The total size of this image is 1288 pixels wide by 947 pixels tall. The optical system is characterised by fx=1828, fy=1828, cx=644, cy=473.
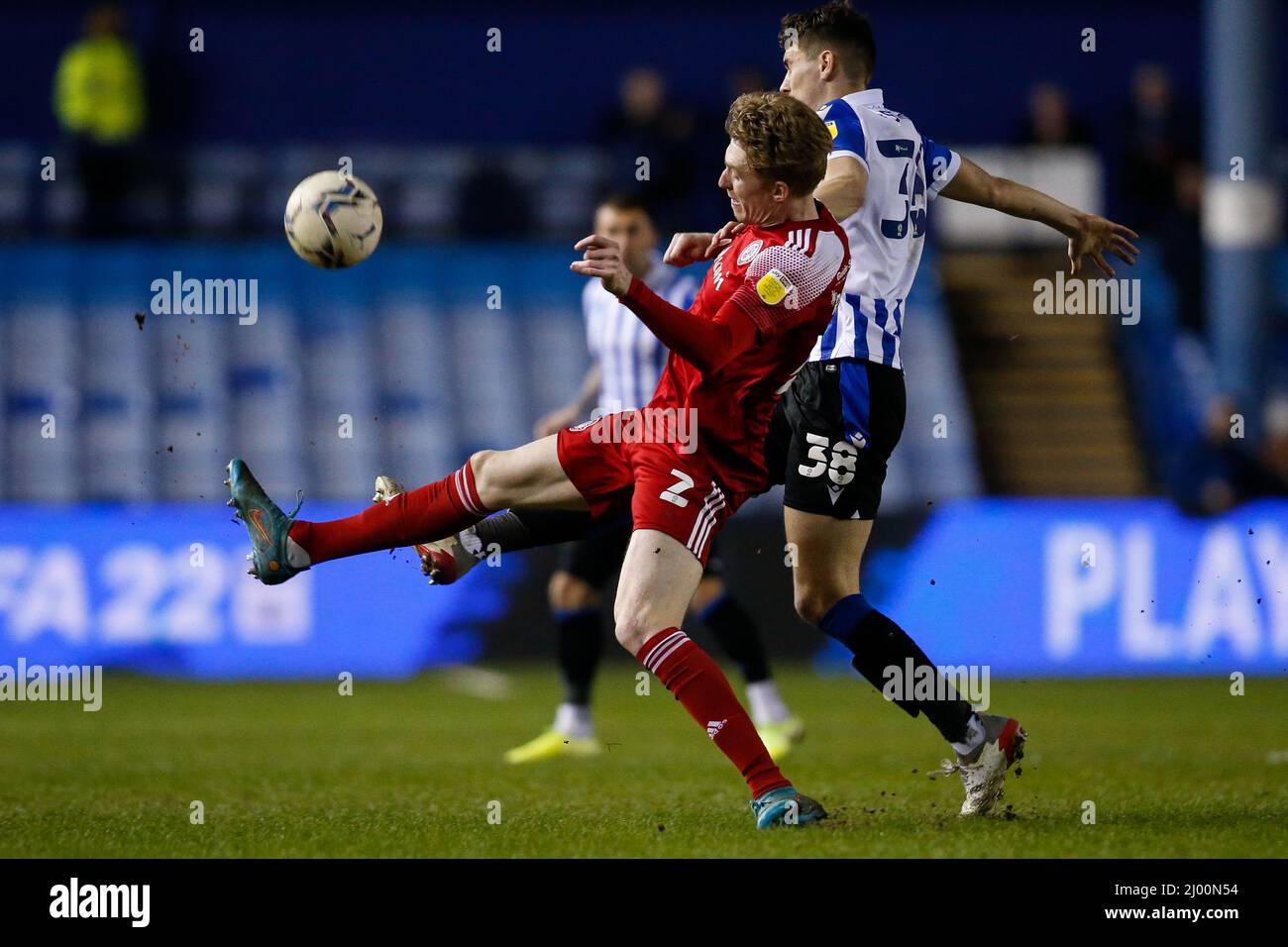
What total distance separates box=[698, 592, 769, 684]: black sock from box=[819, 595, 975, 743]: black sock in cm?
266

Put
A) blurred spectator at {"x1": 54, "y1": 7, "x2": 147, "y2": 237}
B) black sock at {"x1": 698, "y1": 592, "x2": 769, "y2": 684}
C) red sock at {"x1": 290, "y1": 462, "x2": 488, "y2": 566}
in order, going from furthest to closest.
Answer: blurred spectator at {"x1": 54, "y1": 7, "x2": 147, "y2": 237}
black sock at {"x1": 698, "y1": 592, "x2": 769, "y2": 684}
red sock at {"x1": 290, "y1": 462, "x2": 488, "y2": 566}

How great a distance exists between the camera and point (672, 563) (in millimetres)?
5254

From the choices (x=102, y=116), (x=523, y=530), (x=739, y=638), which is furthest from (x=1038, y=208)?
(x=102, y=116)

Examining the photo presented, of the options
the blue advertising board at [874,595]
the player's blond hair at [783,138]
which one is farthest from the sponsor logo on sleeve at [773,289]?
the blue advertising board at [874,595]

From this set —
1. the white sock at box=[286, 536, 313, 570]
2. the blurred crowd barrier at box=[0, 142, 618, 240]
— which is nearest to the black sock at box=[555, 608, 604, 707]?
the white sock at box=[286, 536, 313, 570]

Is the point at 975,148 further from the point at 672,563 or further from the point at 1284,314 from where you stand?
the point at 672,563

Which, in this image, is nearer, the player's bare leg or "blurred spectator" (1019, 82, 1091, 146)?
the player's bare leg

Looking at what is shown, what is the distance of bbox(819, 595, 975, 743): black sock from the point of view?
5.53m

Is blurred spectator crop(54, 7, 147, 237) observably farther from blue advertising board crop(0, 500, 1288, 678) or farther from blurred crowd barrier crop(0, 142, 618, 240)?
blue advertising board crop(0, 500, 1288, 678)

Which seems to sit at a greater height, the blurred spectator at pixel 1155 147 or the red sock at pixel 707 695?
the blurred spectator at pixel 1155 147

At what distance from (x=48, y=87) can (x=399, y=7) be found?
3.46 metres

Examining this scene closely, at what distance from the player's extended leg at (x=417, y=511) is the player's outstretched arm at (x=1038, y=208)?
1.62 meters

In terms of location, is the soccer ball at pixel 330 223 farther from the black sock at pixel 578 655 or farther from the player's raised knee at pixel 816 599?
the black sock at pixel 578 655

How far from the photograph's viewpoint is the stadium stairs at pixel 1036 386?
1573cm
